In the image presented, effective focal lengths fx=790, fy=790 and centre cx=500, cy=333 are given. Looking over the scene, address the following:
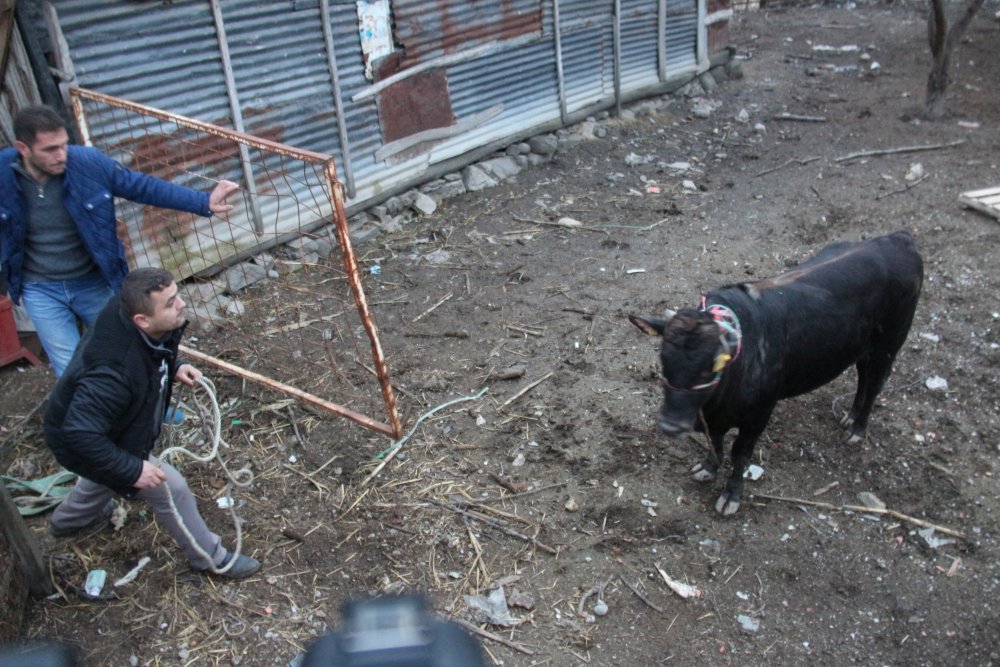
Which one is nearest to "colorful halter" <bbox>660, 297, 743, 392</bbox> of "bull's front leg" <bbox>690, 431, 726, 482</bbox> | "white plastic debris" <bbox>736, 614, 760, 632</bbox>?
"bull's front leg" <bbox>690, 431, 726, 482</bbox>

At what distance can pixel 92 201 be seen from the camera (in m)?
4.27

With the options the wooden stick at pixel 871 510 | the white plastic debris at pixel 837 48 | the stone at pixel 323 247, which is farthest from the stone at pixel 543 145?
the white plastic debris at pixel 837 48

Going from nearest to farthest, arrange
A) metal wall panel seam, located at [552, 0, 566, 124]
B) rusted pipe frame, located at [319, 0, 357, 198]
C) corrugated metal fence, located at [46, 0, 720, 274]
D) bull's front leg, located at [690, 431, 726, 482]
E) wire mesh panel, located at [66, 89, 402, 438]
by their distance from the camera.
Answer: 1. bull's front leg, located at [690, 431, 726, 482]
2. wire mesh panel, located at [66, 89, 402, 438]
3. corrugated metal fence, located at [46, 0, 720, 274]
4. rusted pipe frame, located at [319, 0, 357, 198]
5. metal wall panel seam, located at [552, 0, 566, 124]

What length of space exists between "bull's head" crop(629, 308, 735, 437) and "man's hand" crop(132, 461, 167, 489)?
2375 mm

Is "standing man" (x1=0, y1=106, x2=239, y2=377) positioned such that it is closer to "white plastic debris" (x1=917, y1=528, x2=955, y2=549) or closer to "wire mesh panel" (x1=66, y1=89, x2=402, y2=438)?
"wire mesh panel" (x1=66, y1=89, x2=402, y2=438)

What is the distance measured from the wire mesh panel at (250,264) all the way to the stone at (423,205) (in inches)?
43.8

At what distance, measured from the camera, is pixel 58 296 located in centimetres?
447

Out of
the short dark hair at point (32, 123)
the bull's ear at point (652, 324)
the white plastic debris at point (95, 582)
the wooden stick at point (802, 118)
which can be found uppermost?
the short dark hair at point (32, 123)

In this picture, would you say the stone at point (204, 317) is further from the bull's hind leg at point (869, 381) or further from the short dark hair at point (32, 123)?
the bull's hind leg at point (869, 381)

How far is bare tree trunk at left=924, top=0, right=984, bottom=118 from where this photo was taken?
32.7ft

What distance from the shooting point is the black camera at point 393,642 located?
121 centimetres

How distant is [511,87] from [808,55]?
7257mm

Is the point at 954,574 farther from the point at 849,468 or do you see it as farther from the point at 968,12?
the point at 968,12

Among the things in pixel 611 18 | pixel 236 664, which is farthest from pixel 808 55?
pixel 236 664
